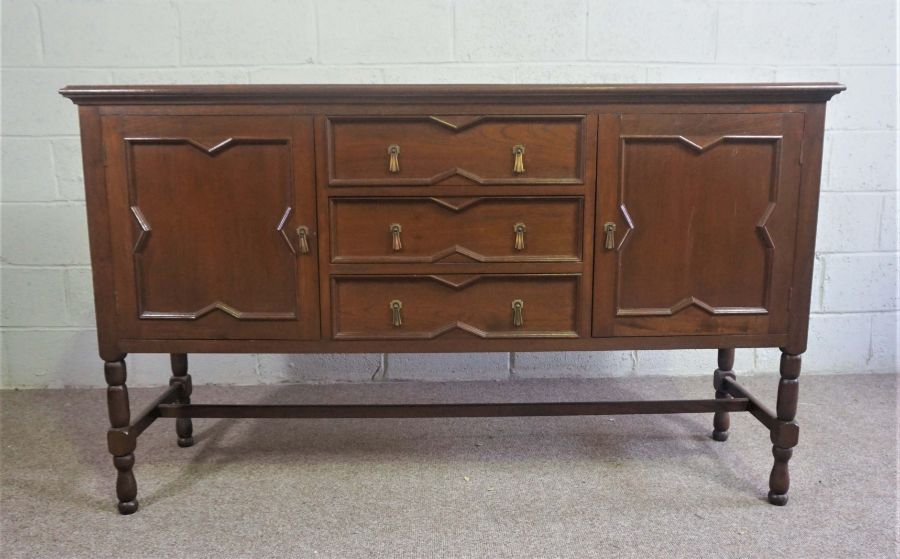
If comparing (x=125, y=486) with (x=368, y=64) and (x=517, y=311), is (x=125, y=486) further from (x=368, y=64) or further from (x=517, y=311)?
(x=368, y=64)

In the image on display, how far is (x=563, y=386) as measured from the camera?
276 cm

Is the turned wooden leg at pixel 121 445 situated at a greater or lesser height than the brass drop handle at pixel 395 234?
lesser

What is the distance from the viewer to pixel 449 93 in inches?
63.2

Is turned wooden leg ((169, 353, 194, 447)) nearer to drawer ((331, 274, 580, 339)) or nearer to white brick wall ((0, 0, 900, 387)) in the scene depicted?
white brick wall ((0, 0, 900, 387))

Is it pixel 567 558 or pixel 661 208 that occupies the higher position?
pixel 661 208

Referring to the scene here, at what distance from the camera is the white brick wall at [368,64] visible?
2.56m

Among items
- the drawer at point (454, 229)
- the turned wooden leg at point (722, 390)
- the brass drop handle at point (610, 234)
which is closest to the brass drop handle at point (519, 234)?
the drawer at point (454, 229)

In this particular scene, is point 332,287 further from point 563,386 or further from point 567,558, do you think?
point 563,386

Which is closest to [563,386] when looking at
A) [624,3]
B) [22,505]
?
[624,3]

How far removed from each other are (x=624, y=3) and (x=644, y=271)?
145cm

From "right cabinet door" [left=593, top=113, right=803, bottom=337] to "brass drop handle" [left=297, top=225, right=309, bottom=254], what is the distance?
788mm

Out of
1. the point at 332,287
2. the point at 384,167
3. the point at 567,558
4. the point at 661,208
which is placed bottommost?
the point at 567,558

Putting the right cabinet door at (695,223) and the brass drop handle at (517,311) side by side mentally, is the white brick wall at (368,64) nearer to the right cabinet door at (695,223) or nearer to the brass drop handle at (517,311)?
the right cabinet door at (695,223)

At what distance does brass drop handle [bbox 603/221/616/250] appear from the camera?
167 centimetres
